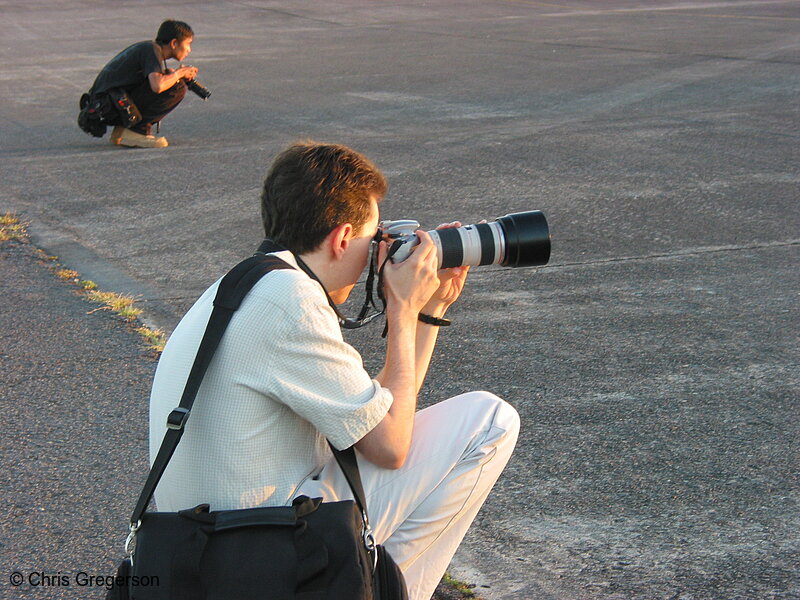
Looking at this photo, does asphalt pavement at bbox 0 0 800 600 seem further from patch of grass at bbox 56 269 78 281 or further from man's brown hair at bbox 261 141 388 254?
man's brown hair at bbox 261 141 388 254

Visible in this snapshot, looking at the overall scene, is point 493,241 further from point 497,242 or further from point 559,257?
point 559,257

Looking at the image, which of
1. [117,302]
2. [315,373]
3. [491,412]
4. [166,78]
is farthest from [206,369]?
[166,78]

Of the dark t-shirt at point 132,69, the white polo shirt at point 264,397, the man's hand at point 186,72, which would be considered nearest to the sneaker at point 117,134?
the dark t-shirt at point 132,69

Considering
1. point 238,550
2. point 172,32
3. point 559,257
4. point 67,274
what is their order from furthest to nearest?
point 172,32 < point 559,257 < point 67,274 < point 238,550

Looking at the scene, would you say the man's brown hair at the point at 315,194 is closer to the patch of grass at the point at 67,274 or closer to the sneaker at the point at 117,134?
the patch of grass at the point at 67,274

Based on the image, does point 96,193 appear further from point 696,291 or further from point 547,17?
point 547,17

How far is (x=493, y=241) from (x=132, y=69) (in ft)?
24.1

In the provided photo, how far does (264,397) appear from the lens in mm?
2121

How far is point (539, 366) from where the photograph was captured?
425 cm

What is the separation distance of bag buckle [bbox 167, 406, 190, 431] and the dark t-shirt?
7.67 meters

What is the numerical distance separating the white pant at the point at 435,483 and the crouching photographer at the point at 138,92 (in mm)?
7282

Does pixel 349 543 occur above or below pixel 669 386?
above

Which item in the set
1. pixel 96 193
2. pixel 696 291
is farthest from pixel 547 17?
pixel 696 291

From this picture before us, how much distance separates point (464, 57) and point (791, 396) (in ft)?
37.5
